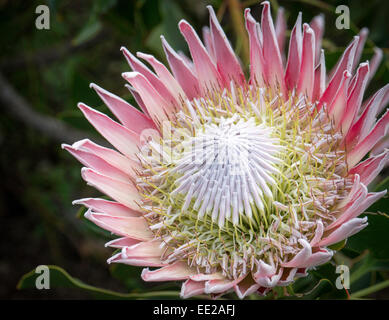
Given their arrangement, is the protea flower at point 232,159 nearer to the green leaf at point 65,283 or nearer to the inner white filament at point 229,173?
the inner white filament at point 229,173

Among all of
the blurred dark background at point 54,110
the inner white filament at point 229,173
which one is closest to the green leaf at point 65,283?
the inner white filament at point 229,173

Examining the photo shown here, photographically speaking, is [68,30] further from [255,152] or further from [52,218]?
[255,152]

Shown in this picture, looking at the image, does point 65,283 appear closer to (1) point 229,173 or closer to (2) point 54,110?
(1) point 229,173

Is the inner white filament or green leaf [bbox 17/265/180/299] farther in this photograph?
green leaf [bbox 17/265/180/299]

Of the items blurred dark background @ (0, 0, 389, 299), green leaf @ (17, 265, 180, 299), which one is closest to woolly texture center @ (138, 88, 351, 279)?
green leaf @ (17, 265, 180, 299)

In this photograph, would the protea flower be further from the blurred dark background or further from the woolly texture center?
the blurred dark background

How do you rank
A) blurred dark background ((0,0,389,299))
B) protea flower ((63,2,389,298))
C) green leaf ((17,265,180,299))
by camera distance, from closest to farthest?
protea flower ((63,2,389,298)) → green leaf ((17,265,180,299)) → blurred dark background ((0,0,389,299))
